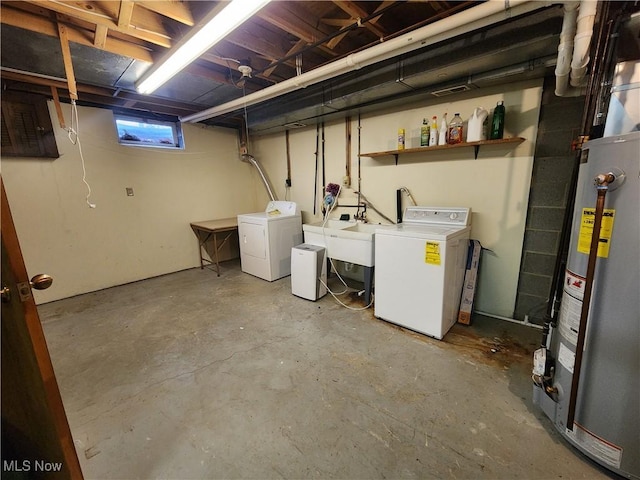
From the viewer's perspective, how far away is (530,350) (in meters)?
2.10

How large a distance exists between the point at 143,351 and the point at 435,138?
128 inches

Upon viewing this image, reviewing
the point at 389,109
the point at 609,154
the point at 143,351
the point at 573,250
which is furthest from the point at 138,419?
the point at 389,109

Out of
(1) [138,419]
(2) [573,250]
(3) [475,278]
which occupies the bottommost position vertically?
(1) [138,419]

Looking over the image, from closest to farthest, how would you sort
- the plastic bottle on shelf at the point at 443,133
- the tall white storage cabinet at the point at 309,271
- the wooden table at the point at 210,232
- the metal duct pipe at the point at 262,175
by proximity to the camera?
the plastic bottle on shelf at the point at 443,133
the tall white storage cabinet at the point at 309,271
the wooden table at the point at 210,232
the metal duct pipe at the point at 262,175

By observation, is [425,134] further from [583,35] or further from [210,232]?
[210,232]

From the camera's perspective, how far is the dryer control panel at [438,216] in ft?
8.07

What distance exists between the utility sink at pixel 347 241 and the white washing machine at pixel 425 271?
0.74ft

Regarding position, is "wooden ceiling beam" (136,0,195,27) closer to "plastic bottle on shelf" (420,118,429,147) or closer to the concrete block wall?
"plastic bottle on shelf" (420,118,429,147)

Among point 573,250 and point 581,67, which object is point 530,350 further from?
point 581,67

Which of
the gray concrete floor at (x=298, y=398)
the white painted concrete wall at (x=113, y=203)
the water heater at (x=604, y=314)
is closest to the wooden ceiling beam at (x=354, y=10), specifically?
the water heater at (x=604, y=314)

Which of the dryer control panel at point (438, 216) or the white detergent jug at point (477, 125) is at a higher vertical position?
the white detergent jug at point (477, 125)

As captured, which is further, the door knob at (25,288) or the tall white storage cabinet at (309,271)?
the tall white storage cabinet at (309,271)

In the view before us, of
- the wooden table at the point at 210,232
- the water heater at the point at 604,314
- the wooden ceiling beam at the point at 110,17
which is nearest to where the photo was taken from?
the water heater at the point at 604,314

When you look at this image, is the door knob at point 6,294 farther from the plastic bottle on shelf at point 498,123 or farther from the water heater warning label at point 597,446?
the plastic bottle on shelf at point 498,123
